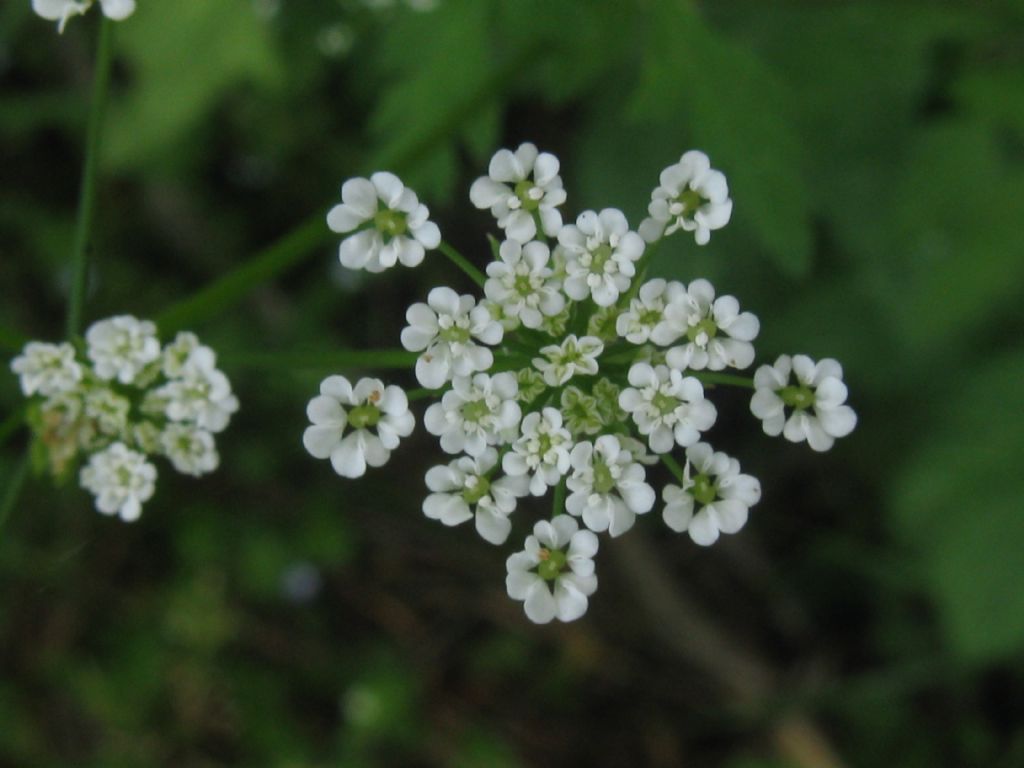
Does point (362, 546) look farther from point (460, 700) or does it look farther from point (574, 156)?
point (574, 156)

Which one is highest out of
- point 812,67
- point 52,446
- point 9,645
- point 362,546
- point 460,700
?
point 812,67

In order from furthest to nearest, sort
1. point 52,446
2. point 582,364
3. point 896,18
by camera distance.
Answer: point 896,18 < point 52,446 < point 582,364

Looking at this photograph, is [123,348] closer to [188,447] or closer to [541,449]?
[188,447]

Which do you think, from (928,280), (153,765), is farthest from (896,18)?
(153,765)

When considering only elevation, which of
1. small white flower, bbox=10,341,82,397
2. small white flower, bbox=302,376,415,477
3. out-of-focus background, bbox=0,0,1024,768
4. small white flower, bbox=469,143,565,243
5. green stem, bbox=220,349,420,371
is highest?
out-of-focus background, bbox=0,0,1024,768

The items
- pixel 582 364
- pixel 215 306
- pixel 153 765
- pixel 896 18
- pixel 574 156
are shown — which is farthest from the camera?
pixel 153 765

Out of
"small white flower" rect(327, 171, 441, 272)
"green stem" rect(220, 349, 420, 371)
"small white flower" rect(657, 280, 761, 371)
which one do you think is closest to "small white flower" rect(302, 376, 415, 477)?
"green stem" rect(220, 349, 420, 371)

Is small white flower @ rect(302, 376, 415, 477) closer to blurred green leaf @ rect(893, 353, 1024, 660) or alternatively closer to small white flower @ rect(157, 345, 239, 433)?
small white flower @ rect(157, 345, 239, 433)

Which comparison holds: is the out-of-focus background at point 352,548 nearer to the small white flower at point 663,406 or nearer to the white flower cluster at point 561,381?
the white flower cluster at point 561,381
